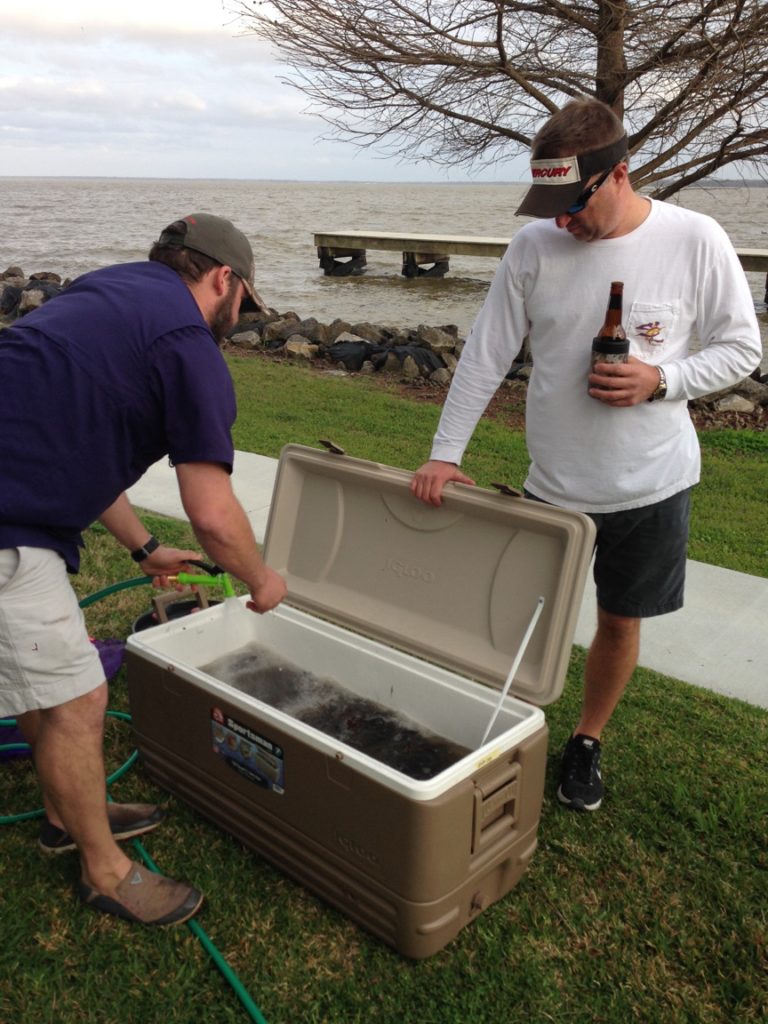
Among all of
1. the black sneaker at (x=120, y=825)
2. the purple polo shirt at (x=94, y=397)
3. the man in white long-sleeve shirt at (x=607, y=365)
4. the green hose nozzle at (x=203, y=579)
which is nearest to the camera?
the purple polo shirt at (x=94, y=397)

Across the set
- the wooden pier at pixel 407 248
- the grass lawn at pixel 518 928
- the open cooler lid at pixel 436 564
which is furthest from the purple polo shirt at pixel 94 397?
the wooden pier at pixel 407 248

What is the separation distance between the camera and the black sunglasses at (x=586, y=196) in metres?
2.40

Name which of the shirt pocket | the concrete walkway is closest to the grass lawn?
the concrete walkway

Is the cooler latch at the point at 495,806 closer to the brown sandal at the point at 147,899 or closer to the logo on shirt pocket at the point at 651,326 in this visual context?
the brown sandal at the point at 147,899

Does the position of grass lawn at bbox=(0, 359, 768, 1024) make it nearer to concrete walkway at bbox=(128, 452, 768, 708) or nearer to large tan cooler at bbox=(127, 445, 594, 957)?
large tan cooler at bbox=(127, 445, 594, 957)

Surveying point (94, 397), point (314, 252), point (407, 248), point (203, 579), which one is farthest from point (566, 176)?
point (314, 252)

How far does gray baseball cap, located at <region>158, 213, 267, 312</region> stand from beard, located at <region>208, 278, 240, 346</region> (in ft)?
0.11

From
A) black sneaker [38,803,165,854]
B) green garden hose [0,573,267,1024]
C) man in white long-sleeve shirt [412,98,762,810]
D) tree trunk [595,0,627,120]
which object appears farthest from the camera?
tree trunk [595,0,627,120]

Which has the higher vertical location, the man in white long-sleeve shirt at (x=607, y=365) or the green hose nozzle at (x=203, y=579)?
the man in white long-sleeve shirt at (x=607, y=365)

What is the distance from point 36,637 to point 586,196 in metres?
Result: 1.78

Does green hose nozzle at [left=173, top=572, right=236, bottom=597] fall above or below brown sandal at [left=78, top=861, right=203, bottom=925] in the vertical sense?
A: above

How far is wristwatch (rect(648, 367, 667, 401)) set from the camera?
2492mm

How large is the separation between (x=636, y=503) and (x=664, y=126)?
5.65 meters

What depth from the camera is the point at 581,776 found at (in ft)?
9.49
